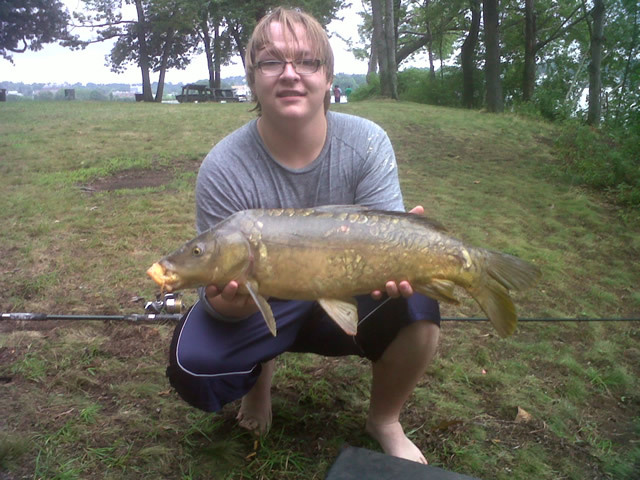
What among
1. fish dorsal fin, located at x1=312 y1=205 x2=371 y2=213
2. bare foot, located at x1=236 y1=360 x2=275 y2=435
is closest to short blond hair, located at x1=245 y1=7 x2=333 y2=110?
fish dorsal fin, located at x1=312 y1=205 x2=371 y2=213

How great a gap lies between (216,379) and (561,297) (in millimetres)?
2732

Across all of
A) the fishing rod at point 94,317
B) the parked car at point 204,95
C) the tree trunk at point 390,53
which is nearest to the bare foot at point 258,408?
the fishing rod at point 94,317

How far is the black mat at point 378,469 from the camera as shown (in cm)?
178

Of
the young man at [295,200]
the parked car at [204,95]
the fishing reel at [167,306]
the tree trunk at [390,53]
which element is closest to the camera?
the young man at [295,200]

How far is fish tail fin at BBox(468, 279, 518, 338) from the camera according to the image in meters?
1.86

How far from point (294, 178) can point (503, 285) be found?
85 centimetres

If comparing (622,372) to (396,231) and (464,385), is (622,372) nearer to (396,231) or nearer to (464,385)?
(464,385)

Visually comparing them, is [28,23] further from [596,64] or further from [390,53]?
[596,64]

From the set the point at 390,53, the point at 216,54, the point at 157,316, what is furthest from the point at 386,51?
the point at 157,316

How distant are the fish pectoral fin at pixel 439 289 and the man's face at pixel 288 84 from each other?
75 cm

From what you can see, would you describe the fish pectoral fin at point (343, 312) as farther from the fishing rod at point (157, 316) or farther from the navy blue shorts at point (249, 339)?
the fishing rod at point (157, 316)

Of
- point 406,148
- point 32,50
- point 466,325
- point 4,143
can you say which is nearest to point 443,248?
point 466,325

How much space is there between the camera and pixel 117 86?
654 inches

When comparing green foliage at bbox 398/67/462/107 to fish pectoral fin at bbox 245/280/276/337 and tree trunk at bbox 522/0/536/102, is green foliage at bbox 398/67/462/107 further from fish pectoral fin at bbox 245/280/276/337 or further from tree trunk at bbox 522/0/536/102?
fish pectoral fin at bbox 245/280/276/337
